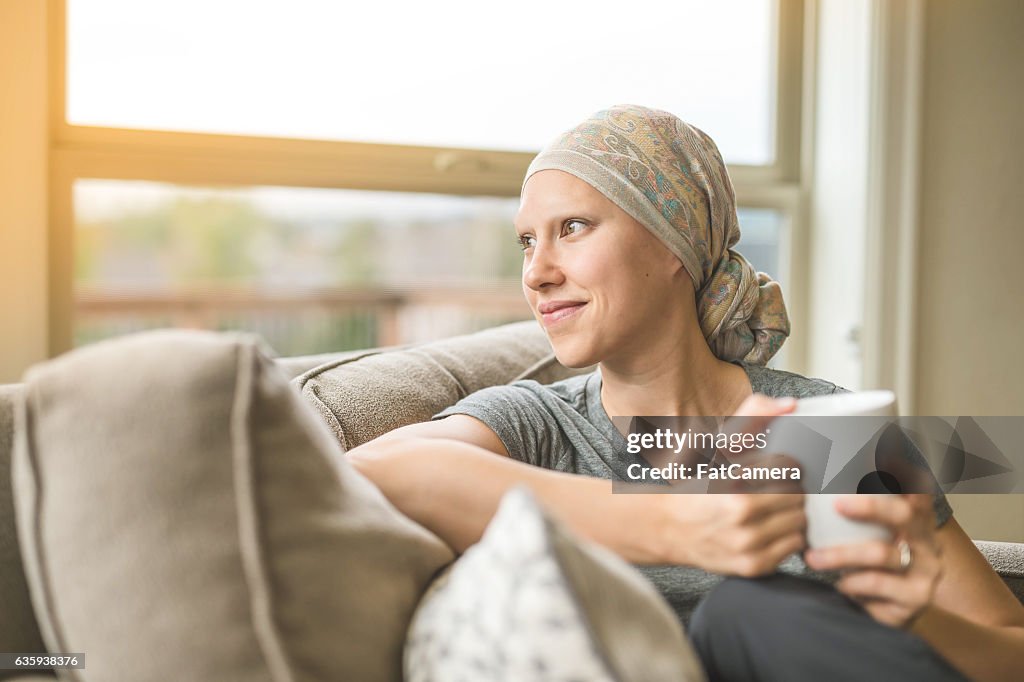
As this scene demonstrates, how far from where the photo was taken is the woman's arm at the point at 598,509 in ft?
2.52

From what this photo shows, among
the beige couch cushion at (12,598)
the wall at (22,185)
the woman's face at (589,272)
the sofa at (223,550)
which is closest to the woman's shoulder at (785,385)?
the woman's face at (589,272)

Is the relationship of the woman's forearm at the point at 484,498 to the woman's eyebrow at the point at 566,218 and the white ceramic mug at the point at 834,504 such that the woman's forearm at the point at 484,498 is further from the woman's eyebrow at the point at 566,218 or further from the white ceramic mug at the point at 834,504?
the woman's eyebrow at the point at 566,218

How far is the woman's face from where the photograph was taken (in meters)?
1.30

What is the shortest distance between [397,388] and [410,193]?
1180 millimetres

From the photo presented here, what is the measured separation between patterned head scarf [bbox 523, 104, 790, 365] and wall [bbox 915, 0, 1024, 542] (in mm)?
1373

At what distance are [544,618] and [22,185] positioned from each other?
5.82 ft

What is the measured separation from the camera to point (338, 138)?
232cm

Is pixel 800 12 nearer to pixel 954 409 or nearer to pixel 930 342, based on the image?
pixel 930 342

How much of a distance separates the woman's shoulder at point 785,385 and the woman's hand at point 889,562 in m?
0.57

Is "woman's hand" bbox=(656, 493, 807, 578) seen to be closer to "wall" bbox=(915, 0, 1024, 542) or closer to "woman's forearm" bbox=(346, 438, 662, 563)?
"woman's forearm" bbox=(346, 438, 662, 563)

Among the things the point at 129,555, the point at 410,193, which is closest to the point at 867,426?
the point at 129,555

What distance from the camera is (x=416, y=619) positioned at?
725 mm

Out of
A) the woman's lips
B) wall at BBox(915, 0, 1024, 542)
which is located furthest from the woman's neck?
wall at BBox(915, 0, 1024, 542)

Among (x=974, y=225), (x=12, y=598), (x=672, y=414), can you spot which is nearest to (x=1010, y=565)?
(x=672, y=414)
